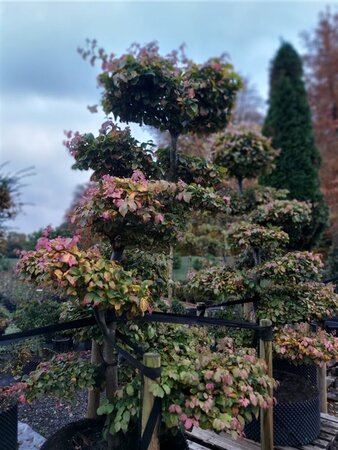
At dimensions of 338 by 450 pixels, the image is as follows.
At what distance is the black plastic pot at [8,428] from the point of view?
6.31ft

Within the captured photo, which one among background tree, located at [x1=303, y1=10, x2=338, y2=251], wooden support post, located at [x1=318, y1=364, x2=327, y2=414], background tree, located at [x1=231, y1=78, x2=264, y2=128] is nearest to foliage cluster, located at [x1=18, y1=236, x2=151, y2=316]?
wooden support post, located at [x1=318, y1=364, x2=327, y2=414]

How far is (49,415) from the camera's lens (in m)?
2.64

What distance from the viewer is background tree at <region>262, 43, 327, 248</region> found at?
6078 millimetres

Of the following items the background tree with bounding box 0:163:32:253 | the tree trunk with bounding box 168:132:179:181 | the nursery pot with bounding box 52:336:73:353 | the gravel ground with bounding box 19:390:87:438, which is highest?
the background tree with bounding box 0:163:32:253

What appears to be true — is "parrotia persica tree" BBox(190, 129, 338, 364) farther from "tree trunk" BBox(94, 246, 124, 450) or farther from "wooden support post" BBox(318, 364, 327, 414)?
"tree trunk" BBox(94, 246, 124, 450)

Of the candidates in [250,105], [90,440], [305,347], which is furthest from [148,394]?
[250,105]

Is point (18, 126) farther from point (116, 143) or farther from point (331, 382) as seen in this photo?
point (331, 382)

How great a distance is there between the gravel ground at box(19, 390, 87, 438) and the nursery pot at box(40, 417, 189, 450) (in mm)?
726

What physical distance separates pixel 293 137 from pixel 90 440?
5950 millimetres

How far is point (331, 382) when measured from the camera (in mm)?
3295

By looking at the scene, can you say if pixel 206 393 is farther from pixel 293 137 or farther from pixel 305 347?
pixel 293 137

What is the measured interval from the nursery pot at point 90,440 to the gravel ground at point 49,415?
726mm

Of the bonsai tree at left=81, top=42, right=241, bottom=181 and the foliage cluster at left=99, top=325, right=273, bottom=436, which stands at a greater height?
the bonsai tree at left=81, top=42, right=241, bottom=181

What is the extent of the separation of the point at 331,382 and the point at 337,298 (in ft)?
3.84
